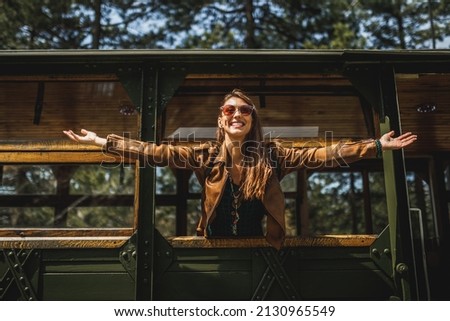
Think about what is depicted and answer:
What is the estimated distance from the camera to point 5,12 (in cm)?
1258

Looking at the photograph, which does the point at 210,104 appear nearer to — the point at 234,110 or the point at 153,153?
the point at 234,110

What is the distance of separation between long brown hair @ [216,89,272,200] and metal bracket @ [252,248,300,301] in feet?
1.68

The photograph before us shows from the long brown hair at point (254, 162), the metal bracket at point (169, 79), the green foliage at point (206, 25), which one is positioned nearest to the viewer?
the long brown hair at point (254, 162)

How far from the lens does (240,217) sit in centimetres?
355

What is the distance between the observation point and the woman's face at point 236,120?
138 inches

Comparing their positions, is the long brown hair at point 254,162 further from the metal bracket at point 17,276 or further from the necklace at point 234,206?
the metal bracket at point 17,276

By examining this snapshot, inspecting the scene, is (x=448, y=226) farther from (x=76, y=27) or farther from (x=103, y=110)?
(x=76, y=27)

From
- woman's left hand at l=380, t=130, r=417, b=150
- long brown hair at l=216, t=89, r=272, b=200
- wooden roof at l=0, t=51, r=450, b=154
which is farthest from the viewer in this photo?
Answer: wooden roof at l=0, t=51, r=450, b=154

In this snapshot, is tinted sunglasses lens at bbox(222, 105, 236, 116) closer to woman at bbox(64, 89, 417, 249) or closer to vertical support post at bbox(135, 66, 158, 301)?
woman at bbox(64, 89, 417, 249)

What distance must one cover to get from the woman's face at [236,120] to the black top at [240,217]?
14.7 inches

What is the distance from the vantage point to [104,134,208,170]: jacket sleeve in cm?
329

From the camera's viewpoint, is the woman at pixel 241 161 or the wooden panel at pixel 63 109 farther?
the wooden panel at pixel 63 109

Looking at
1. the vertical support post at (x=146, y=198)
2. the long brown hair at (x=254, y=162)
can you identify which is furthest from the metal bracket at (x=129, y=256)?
the long brown hair at (x=254, y=162)

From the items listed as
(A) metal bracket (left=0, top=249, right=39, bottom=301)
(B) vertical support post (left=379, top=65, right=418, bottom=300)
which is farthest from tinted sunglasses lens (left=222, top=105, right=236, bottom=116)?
(A) metal bracket (left=0, top=249, right=39, bottom=301)
